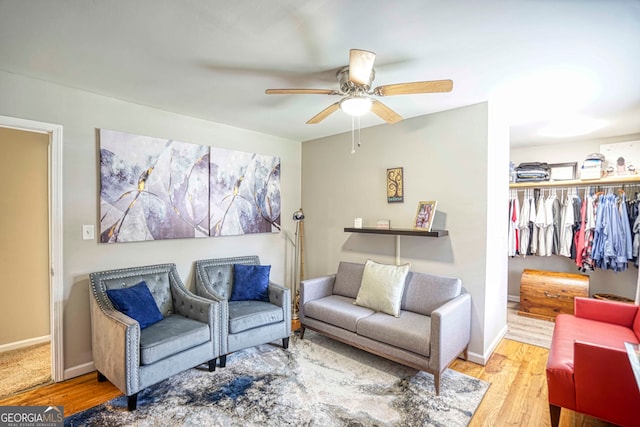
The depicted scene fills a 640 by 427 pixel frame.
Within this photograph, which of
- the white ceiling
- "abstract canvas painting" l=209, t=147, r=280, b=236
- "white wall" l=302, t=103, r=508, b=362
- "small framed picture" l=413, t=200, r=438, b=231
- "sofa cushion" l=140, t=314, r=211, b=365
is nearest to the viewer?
the white ceiling

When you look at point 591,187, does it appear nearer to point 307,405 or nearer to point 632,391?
point 632,391

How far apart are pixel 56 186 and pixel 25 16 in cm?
139

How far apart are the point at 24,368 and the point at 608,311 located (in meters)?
Result: 5.36

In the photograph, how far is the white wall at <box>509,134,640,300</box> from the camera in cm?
414

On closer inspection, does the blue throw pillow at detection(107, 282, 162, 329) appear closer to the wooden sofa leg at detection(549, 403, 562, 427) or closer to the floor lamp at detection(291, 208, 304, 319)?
the floor lamp at detection(291, 208, 304, 319)

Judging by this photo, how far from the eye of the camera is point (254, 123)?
369cm

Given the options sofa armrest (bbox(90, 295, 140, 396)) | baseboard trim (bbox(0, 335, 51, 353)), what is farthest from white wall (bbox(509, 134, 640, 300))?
baseboard trim (bbox(0, 335, 51, 353))

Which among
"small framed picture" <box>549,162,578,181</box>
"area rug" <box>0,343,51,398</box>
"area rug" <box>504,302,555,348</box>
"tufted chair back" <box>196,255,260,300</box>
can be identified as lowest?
"area rug" <box>504,302,555,348</box>

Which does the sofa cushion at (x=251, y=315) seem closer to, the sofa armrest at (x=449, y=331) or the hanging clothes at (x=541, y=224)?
the sofa armrest at (x=449, y=331)

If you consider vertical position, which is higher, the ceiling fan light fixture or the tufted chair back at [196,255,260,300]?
the ceiling fan light fixture

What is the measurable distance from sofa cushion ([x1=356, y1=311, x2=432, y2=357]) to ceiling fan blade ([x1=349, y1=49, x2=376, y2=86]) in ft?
6.56

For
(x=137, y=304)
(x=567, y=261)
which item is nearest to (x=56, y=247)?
(x=137, y=304)

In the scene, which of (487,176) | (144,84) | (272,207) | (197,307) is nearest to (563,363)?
(487,176)

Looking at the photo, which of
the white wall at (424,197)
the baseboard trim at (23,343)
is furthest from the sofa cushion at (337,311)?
the baseboard trim at (23,343)
